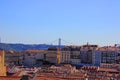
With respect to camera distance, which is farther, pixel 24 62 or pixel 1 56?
pixel 24 62

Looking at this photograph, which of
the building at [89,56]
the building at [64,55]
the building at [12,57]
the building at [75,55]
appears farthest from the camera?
the building at [12,57]

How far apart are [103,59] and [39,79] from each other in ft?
245

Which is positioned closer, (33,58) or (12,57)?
(33,58)

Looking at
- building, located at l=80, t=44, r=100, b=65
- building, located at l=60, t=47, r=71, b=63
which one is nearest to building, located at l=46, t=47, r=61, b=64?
building, located at l=60, t=47, r=71, b=63

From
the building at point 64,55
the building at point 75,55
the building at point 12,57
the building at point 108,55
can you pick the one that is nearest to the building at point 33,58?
the building at point 64,55

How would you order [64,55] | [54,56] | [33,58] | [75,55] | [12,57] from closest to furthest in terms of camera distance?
[54,56], [33,58], [75,55], [12,57], [64,55]

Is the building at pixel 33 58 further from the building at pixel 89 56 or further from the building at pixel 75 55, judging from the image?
the building at pixel 89 56

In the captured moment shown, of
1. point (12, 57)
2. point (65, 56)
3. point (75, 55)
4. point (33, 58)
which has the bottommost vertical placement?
point (33, 58)

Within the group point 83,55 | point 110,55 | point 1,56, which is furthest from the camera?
point 83,55

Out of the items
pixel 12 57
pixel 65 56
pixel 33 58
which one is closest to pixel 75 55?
pixel 65 56

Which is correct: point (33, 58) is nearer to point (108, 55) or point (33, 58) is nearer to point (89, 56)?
point (89, 56)

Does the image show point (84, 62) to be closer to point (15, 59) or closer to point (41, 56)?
point (41, 56)

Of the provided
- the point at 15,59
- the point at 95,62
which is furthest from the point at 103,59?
the point at 15,59

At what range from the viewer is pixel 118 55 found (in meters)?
87.8
